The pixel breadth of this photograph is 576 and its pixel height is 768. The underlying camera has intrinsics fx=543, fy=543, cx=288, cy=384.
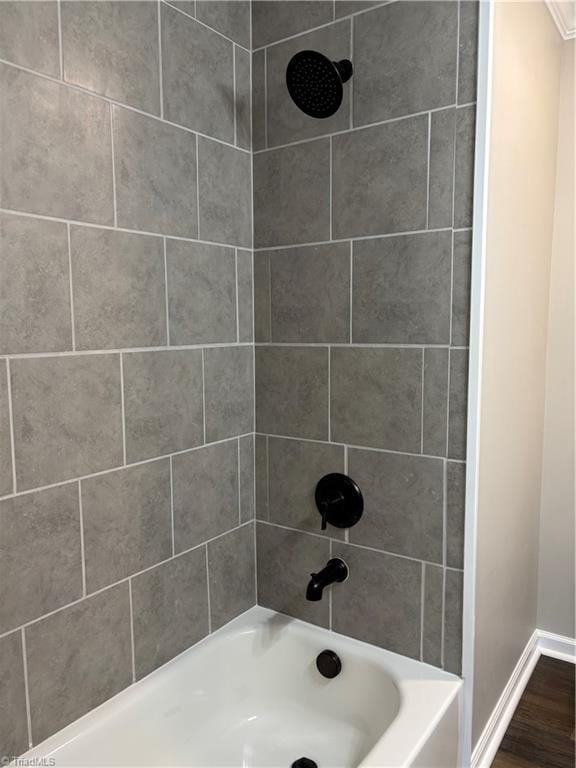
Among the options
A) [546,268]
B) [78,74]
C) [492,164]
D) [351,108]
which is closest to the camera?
[78,74]

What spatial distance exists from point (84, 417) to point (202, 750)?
3.22 feet

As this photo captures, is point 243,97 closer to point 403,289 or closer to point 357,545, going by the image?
point 403,289

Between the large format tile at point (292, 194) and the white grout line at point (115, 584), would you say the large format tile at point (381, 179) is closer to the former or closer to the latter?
the large format tile at point (292, 194)

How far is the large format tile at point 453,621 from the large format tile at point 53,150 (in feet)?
4.06

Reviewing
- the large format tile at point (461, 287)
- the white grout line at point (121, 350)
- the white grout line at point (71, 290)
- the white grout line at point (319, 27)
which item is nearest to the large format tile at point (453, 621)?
the large format tile at point (461, 287)

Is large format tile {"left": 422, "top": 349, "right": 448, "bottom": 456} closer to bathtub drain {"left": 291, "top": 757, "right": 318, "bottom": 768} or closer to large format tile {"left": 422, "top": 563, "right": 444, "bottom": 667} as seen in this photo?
large format tile {"left": 422, "top": 563, "right": 444, "bottom": 667}

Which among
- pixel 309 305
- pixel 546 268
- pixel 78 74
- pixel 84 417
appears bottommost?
pixel 84 417

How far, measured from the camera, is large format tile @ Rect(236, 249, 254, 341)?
1664mm

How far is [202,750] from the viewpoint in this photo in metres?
1.48

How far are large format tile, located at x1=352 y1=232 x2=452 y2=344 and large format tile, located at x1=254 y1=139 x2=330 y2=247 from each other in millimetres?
175

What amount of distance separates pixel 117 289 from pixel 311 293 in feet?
1.85

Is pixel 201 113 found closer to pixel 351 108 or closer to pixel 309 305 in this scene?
pixel 351 108

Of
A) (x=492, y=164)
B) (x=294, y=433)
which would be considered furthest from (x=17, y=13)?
(x=294, y=433)

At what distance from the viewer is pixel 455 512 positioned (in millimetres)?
1391
